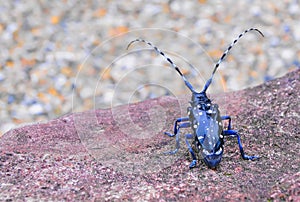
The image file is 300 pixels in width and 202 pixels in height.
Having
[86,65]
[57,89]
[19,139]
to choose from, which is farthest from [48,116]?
[19,139]

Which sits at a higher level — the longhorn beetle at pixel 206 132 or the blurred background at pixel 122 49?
the blurred background at pixel 122 49

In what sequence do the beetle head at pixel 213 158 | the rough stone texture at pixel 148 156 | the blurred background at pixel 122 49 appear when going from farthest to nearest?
the blurred background at pixel 122 49, the beetle head at pixel 213 158, the rough stone texture at pixel 148 156

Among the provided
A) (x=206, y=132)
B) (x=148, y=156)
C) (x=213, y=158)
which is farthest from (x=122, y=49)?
(x=213, y=158)

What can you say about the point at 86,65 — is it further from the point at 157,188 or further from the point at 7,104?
the point at 157,188

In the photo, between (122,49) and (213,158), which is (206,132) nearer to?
(213,158)

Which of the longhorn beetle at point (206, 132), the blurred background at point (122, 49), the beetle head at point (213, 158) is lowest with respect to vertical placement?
the beetle head at point (213, 158)

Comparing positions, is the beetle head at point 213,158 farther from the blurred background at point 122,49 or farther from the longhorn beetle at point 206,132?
the blurred background at point 122,49

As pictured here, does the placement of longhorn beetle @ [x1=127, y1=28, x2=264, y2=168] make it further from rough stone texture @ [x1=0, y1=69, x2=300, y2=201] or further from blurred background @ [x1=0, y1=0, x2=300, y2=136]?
blurred background @ [x1=0, y1=0, x2=300, y2=136]

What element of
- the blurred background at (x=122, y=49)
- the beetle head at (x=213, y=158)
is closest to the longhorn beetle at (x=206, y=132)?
the beetle head at (x=213, y=158)
